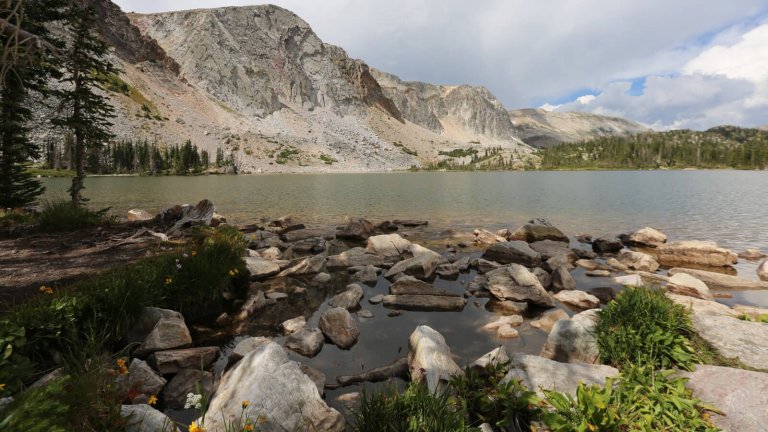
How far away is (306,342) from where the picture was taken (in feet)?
29.3

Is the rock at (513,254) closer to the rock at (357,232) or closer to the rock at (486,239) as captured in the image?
the rock at (486,239)

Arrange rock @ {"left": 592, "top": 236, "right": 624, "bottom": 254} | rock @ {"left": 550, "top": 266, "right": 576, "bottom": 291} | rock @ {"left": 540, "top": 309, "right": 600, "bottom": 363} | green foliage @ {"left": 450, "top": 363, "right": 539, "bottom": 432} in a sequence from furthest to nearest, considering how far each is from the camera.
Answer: rock @ {"left": 592, "top": 236, "right": 624, "bottom": 254} < rock @ {"left": 550, "top": 266, "right": 576, "bottom": 291} < rock @ {"left": 540, "top": 309, "right": 600, "bottom": 363} < green foliage @ {"left": 450, "top": 363, "right": 539, "bottom": 432}

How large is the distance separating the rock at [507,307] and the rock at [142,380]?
960cm

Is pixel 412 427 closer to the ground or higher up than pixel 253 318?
higher up

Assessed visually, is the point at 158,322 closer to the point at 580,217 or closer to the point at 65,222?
the point at 65,222

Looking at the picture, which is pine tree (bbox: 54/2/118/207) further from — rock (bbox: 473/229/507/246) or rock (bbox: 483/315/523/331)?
rock (bbox: 473/229/507/246)

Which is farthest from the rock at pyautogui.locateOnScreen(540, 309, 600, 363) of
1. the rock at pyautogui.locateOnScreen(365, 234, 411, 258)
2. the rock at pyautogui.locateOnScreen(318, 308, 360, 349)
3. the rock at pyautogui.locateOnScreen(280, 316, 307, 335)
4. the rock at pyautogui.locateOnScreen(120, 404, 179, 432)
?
the rock at pyautogui.locateOnScreen(365, 234, 411, 258)

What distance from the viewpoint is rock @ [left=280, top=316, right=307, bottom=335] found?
10.1 m

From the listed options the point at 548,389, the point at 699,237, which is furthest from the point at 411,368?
the point at 699,237

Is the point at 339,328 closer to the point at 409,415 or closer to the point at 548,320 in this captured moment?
the point at 409,415

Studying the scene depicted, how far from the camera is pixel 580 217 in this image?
3384cm

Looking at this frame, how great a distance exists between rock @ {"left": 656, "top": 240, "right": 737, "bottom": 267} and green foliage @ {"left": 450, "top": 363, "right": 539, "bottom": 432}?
59.3 ft

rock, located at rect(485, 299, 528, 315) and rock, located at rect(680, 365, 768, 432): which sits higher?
rock, located at rect(680, 365, 768, 432)

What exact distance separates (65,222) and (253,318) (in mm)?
13779
